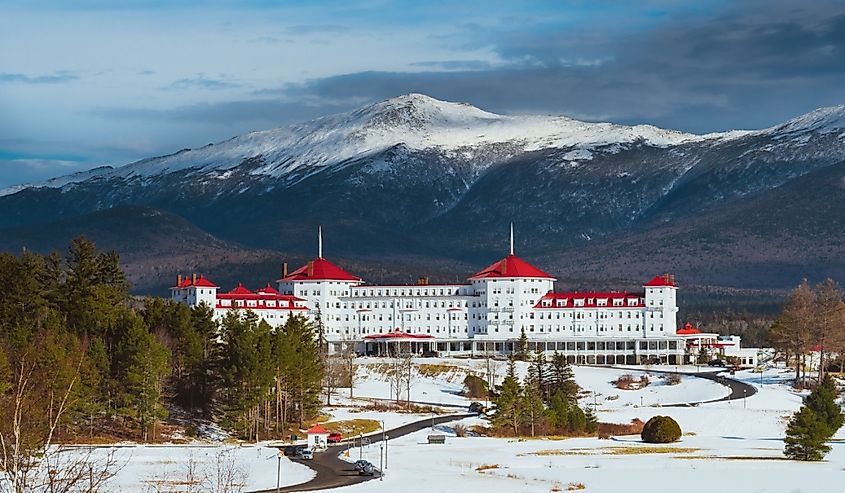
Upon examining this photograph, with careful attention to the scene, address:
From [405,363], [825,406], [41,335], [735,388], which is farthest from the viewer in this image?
[405,363]

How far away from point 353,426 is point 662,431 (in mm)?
24645

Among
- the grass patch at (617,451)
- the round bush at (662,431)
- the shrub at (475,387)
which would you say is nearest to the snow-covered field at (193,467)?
the grass patch at (617,451)

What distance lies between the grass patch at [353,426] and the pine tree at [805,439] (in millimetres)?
33845

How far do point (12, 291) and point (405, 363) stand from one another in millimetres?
65014

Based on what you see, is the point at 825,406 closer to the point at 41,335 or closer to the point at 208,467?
the point at 208,467

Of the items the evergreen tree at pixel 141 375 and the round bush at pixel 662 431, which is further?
the round bush at pixel 662 431

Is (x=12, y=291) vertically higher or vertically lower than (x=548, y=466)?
higher

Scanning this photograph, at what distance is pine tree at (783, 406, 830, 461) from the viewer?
97.1 m

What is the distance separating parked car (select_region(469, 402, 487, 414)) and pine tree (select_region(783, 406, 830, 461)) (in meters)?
40.2

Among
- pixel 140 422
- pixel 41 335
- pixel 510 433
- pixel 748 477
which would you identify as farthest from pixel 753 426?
pixel 41 335

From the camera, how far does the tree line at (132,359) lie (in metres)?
102

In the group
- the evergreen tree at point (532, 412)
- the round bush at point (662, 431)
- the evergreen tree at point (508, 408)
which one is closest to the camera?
the round bush at point (662, 431)

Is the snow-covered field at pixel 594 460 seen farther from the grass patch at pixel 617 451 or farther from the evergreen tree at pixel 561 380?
the evergreen tree at pixel 561 380

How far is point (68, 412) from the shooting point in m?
96.4
